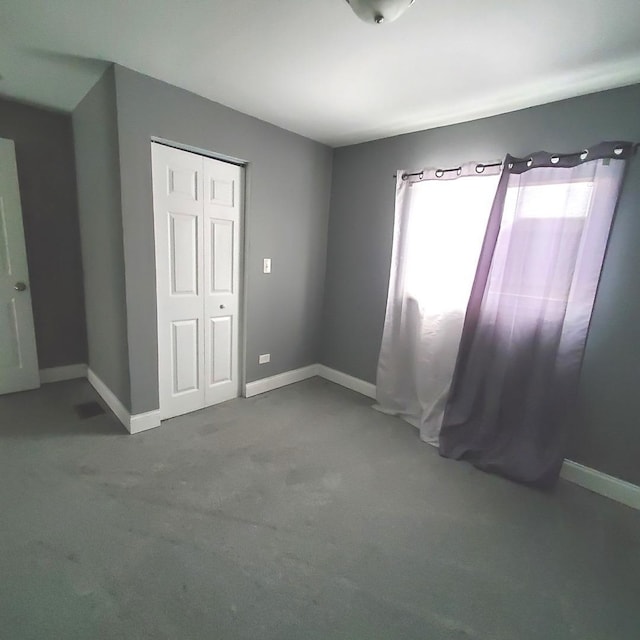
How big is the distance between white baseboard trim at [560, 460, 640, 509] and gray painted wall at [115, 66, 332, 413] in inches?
92.4

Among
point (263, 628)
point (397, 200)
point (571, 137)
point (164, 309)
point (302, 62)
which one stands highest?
point (302, 62)

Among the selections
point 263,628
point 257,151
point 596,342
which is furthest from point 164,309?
point 596,342

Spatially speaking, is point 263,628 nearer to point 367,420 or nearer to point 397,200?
point 367,420

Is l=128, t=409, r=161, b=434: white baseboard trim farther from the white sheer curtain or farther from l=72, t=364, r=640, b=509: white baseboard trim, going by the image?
the white sheer curtain

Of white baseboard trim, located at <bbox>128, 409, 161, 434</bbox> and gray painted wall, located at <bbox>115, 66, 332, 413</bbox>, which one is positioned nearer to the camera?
gray painted wall, located at <bbox>115, 66, 332, 413</bbox>

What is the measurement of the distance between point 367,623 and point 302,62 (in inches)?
104

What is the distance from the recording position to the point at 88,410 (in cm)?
260

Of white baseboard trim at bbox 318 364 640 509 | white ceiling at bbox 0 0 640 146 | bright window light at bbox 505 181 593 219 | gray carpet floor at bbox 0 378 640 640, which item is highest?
white ceiling at bbox 0 0 640 146

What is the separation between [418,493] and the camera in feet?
6.35

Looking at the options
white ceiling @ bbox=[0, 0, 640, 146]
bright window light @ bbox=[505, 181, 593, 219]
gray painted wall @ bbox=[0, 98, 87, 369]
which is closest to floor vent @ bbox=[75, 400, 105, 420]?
gray painted wall @ bbox=[0, 98, 87, 369]

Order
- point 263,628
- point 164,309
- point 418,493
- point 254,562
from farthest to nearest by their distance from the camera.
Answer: point 164,309 → point 418,493 → point 254,562 → point 263,628

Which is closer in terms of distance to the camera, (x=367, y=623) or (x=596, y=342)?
(x=367, y=623)

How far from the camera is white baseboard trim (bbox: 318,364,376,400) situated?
323 centimetres

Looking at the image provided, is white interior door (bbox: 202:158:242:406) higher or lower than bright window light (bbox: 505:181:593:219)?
lower
